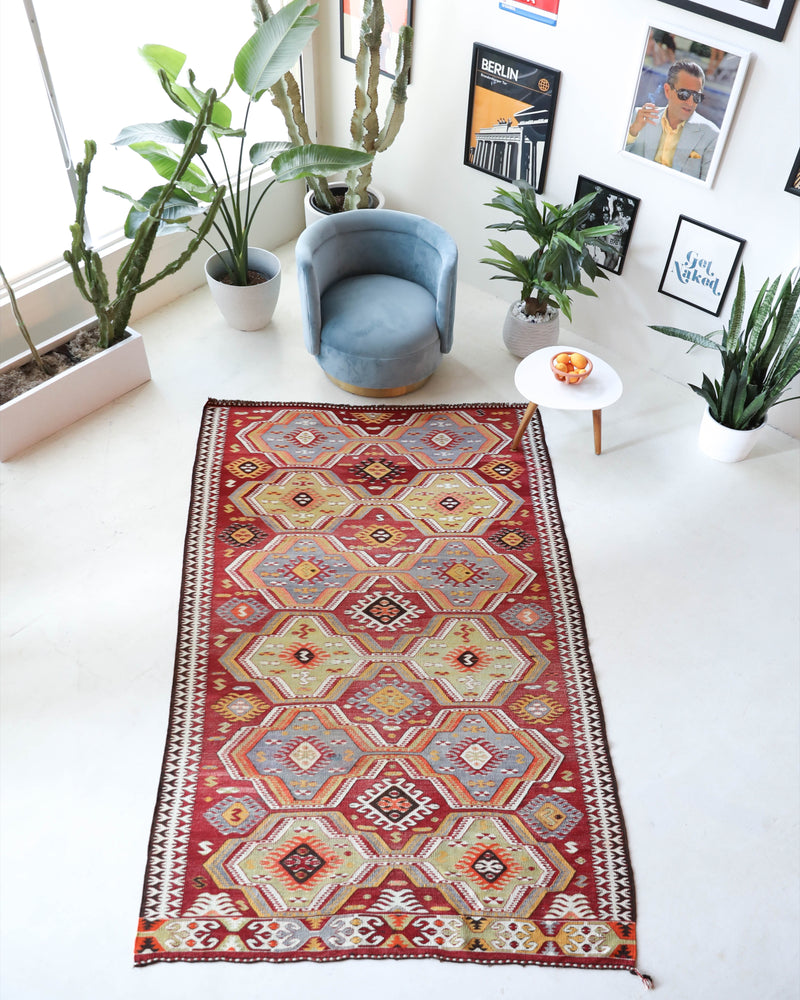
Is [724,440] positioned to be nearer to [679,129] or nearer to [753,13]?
[679,129]

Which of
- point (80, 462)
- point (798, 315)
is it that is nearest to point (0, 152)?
point (80, 462)

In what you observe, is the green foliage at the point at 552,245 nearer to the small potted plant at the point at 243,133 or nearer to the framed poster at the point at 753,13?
the small potted plant at the point at 243,133

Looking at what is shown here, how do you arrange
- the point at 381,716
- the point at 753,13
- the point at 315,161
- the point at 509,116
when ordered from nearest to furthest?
the point at 381,716 → the point at 753,13 → the point at 315,161 → the point at 509,116

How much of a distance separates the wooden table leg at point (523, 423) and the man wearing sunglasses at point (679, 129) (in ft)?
4.27

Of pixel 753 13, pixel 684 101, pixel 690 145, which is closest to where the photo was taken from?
pixel 753 13

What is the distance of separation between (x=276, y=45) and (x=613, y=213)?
5.96ft

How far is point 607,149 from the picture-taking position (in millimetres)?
4457

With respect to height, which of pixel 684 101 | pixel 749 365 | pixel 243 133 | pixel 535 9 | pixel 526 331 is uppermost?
pixel 535 9

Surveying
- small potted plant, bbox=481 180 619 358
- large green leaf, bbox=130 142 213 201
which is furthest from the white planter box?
small potted plant, bbox=481 180 619 358

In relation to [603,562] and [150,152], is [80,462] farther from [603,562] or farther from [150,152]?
[603,562]

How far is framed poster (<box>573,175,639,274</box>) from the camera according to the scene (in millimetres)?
Result: 4539

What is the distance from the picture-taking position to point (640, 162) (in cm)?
437

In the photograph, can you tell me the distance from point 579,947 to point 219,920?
116cm

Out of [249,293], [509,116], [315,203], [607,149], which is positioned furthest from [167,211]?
[607,149]
